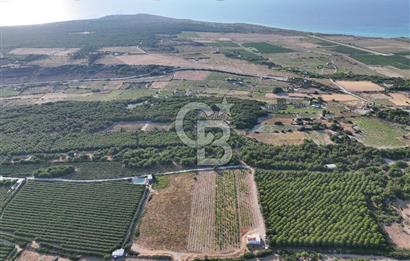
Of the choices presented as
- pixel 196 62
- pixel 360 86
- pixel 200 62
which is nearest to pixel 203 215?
pixel 360 86

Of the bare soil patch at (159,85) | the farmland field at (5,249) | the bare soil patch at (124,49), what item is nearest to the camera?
the farmland field at (5,249)

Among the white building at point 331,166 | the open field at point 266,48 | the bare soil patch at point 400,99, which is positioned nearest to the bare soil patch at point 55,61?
the open field at point 266,48

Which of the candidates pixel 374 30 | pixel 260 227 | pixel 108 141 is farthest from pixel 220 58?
pixel 374 30

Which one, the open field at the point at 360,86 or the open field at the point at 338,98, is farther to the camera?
the open field at the point at 360,86

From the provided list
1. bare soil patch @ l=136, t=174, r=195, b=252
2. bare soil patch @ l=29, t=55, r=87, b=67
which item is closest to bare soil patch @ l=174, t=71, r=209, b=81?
bare soil patch @ l=29, t=55, r=87, b=67

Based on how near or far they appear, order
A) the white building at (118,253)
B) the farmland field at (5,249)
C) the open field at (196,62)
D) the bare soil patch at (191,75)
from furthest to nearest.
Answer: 1. the open field at (196,62)
2. the bare soil patch at (191,75)
3. the farmland field at (5,249)
4. the white building at (118,253)

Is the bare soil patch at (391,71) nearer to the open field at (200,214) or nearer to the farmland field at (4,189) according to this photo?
the open field at (200,214)
